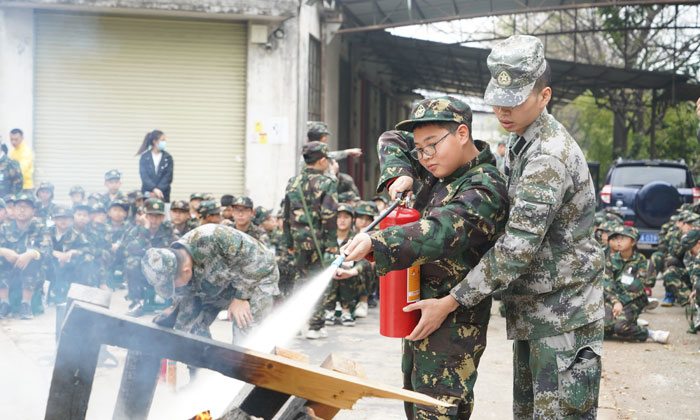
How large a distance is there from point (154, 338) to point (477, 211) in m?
1.42

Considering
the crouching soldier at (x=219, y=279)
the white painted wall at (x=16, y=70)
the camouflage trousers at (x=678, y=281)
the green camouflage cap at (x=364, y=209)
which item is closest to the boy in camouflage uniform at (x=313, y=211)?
the green camouflage cap at (x=364, y=209)

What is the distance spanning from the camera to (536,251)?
3.02 metres


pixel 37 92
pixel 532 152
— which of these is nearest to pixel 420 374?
pixel 532 152

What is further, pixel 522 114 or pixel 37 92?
pixel 37 92

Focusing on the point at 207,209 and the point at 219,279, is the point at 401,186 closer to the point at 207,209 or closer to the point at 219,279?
the point at 219,279

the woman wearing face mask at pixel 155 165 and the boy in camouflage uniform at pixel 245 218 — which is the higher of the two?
the woman wearing face mask at pixel 155 165

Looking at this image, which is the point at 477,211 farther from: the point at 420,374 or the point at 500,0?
the point at 500,0

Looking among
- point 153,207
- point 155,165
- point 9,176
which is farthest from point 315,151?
point 9,176

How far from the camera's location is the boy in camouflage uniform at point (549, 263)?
3016 mm

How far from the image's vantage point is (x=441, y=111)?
313 centimetres

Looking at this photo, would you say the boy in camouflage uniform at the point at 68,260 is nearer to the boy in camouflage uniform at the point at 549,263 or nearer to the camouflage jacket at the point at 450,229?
the camouflage jacket at the point at 450,229

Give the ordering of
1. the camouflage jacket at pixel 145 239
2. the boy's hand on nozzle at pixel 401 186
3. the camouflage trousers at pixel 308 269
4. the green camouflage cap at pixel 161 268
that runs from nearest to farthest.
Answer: the boy's hand on nozzle at pixel 401 186
the green camouflage cap at pixel 161 268
the camouflage trousers at pixel 308 269
the camouflage jacket at pixel 145 239

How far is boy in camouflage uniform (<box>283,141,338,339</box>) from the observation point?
8102mm

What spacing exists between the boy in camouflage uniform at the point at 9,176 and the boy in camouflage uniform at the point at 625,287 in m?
9.05
